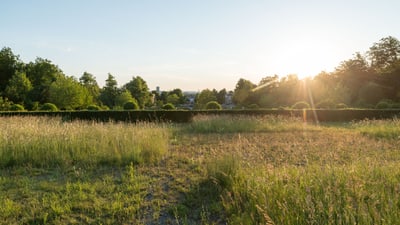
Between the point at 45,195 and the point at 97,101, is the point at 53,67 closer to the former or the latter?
the point at 97,101

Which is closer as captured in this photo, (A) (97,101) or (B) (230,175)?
(B) (230,175)

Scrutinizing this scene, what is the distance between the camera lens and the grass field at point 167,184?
2.31 metres

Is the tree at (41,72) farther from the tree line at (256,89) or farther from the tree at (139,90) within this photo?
the tree at (139,90)

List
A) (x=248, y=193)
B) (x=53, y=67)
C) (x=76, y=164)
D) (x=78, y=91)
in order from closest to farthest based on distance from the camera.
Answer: (x=248, y=193) < (x=76, y=164) < (x=78, y=91) < (x=53, y=67)

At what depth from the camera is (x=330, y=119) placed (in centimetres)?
1678

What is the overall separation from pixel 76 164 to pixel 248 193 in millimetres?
3296

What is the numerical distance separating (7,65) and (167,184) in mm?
39218

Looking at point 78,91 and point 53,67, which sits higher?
point 53,67

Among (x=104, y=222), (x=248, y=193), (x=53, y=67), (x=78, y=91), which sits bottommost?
(x=104, y=222)

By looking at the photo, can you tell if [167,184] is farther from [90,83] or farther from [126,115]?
[90,83]

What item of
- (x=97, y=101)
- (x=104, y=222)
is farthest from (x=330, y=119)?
(x=97, y=101)

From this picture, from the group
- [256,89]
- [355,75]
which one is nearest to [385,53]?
[355,75]

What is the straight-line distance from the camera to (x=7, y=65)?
110 ft

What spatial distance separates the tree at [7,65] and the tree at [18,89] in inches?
199
